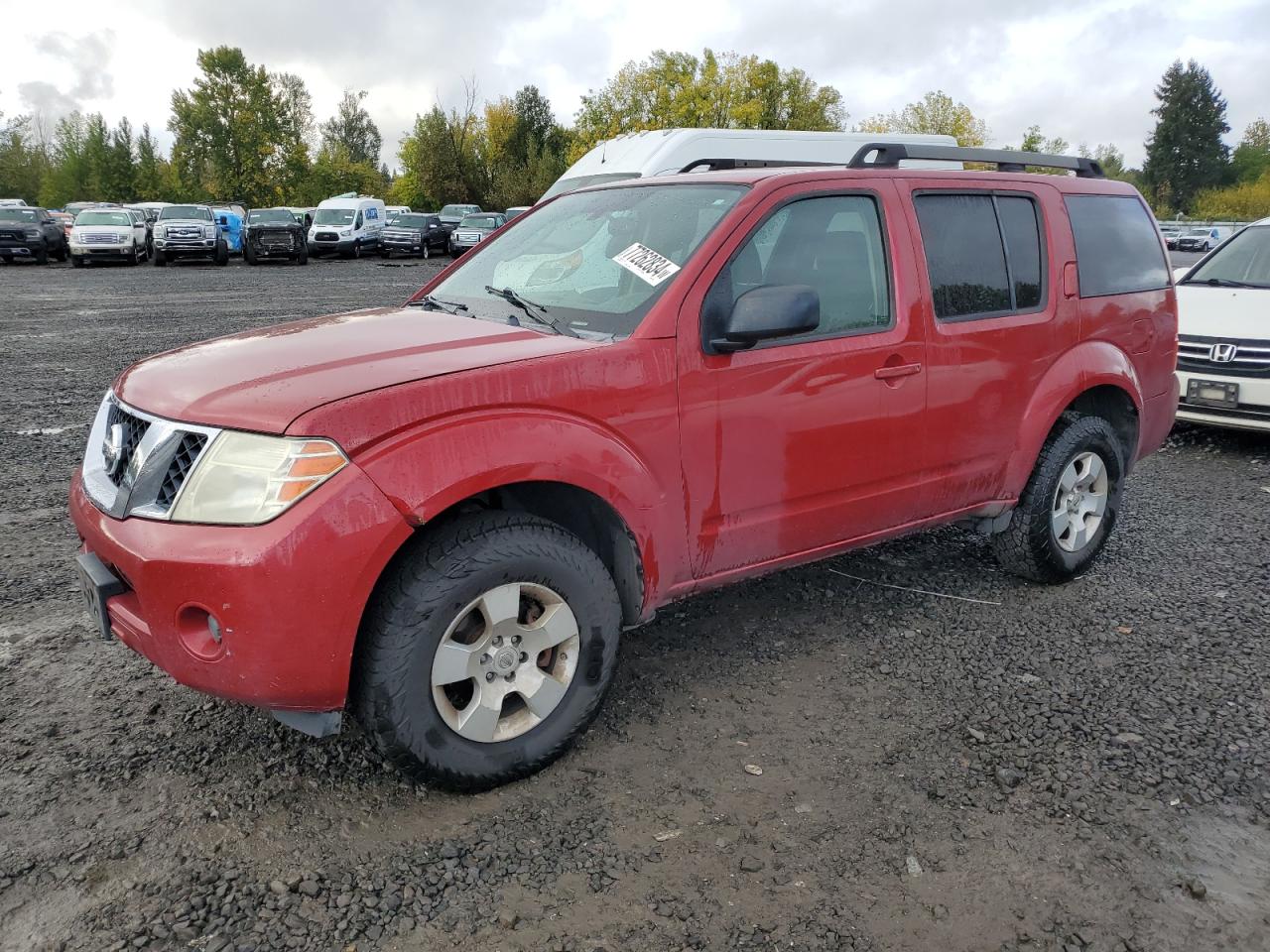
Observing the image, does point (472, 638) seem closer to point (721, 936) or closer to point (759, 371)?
point (721, 936)

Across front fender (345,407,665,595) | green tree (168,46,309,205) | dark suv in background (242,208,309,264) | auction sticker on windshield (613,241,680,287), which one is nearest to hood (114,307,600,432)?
front fender (345,407,665,595)

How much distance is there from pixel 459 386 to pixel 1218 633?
3251mm

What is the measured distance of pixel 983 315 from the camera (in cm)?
404

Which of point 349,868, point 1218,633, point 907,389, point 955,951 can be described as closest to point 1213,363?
point 1218,633

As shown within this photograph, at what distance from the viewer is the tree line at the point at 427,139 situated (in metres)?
55.5

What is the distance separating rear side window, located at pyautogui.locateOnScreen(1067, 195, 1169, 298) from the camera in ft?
14.7

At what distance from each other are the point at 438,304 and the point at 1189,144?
103 m

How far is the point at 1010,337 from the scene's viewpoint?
4102mm

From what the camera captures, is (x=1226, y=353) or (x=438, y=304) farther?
(x=1226, y=353)

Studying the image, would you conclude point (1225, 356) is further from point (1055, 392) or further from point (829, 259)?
point (829, 259)

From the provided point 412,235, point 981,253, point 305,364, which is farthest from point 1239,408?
point 412,235

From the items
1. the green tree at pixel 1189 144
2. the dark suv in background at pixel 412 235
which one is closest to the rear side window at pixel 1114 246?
the dark suv in background at pixel 412 235

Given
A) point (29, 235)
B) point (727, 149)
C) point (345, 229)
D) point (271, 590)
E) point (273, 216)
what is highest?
point (727, 149)

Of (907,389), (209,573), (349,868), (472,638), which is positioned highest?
(907,389)
